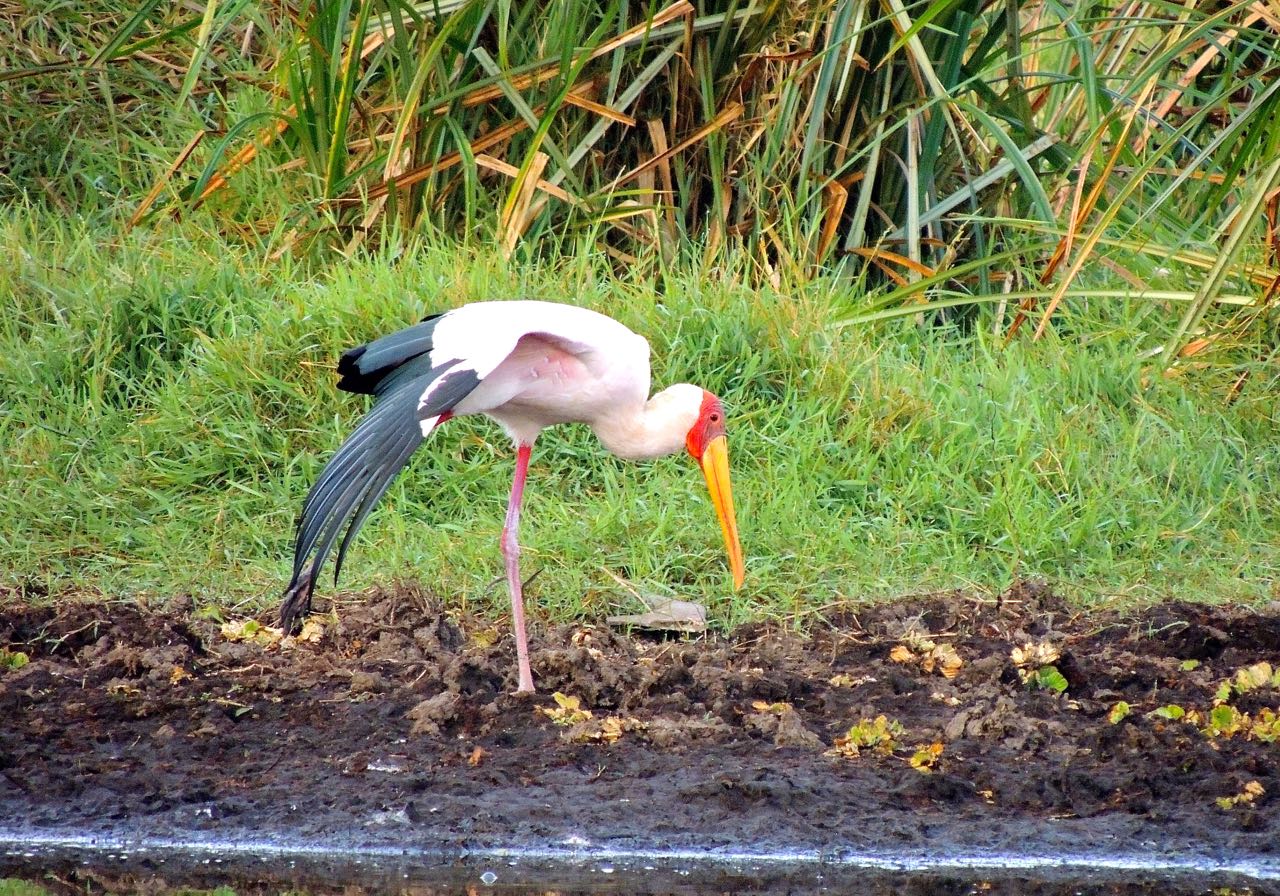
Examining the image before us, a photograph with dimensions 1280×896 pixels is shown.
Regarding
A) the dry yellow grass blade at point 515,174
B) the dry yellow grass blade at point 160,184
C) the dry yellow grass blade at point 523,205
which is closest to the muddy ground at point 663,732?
the dry yellow grass blade at point 523,205

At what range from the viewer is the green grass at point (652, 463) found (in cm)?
491

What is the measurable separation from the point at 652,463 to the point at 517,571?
1.15m

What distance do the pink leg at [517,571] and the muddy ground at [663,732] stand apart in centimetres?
7

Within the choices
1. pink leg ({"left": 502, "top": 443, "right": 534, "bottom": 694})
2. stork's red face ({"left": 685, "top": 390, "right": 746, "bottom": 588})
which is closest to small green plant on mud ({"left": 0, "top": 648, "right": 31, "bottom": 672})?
pink leg ({"left": 502, "top": 443, "right": 534, "bottom": 694})

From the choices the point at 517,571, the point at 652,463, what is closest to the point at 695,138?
the point at 652,463

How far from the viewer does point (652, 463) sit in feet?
17.8

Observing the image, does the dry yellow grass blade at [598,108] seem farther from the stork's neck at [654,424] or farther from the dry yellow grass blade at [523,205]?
the stork's neck at [654,424]

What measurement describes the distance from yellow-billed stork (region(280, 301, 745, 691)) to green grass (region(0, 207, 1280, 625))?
0.42 m

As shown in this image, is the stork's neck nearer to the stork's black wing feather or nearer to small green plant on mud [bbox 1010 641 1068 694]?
the stork's black wing feather

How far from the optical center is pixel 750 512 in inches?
201

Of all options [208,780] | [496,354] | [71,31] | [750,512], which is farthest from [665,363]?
[71,31]

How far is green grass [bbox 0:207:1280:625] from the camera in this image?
4.91 m

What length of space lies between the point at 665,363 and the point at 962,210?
5.97 feet

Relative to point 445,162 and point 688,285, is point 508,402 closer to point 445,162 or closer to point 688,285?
point 688,285
